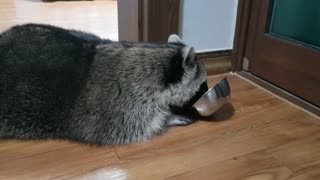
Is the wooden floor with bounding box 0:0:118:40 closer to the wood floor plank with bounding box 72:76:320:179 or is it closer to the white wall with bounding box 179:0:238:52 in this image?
the white wall with bounding box 179:0:238:52

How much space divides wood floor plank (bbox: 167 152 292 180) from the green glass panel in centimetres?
61

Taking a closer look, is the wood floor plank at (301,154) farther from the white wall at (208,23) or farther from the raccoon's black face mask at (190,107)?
the white wall at (208,23)

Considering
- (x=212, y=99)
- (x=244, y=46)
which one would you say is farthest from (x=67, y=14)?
(x=212, y=99)

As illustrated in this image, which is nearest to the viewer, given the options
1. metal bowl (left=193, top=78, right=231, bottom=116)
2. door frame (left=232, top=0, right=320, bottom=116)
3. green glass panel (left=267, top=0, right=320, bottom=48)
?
metal bowl (left=193, top=78, right=231, bottom=116)

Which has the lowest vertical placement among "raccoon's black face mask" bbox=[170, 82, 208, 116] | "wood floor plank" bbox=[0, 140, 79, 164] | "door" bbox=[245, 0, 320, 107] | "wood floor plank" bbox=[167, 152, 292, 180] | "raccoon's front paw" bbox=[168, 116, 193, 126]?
"wood floor plank" bbox=[167, 152, 292, 180]

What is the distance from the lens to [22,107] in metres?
1.09

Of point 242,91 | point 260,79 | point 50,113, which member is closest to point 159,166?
point 50,113

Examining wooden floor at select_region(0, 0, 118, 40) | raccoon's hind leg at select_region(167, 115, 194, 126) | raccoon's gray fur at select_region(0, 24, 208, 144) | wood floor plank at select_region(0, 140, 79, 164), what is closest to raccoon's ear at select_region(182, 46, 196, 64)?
raccoon's gray fur at select_region(0, 24, 208, 144)

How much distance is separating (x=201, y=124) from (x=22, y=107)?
671 mm

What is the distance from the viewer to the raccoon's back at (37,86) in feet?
3.56

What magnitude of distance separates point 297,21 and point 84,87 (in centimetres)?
98

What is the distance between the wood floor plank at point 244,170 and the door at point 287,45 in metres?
0.50

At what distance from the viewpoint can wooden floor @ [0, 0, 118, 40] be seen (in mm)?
3018

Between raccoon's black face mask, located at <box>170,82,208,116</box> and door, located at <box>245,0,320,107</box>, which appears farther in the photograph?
door, located at <box>245,0,320,107</box>
